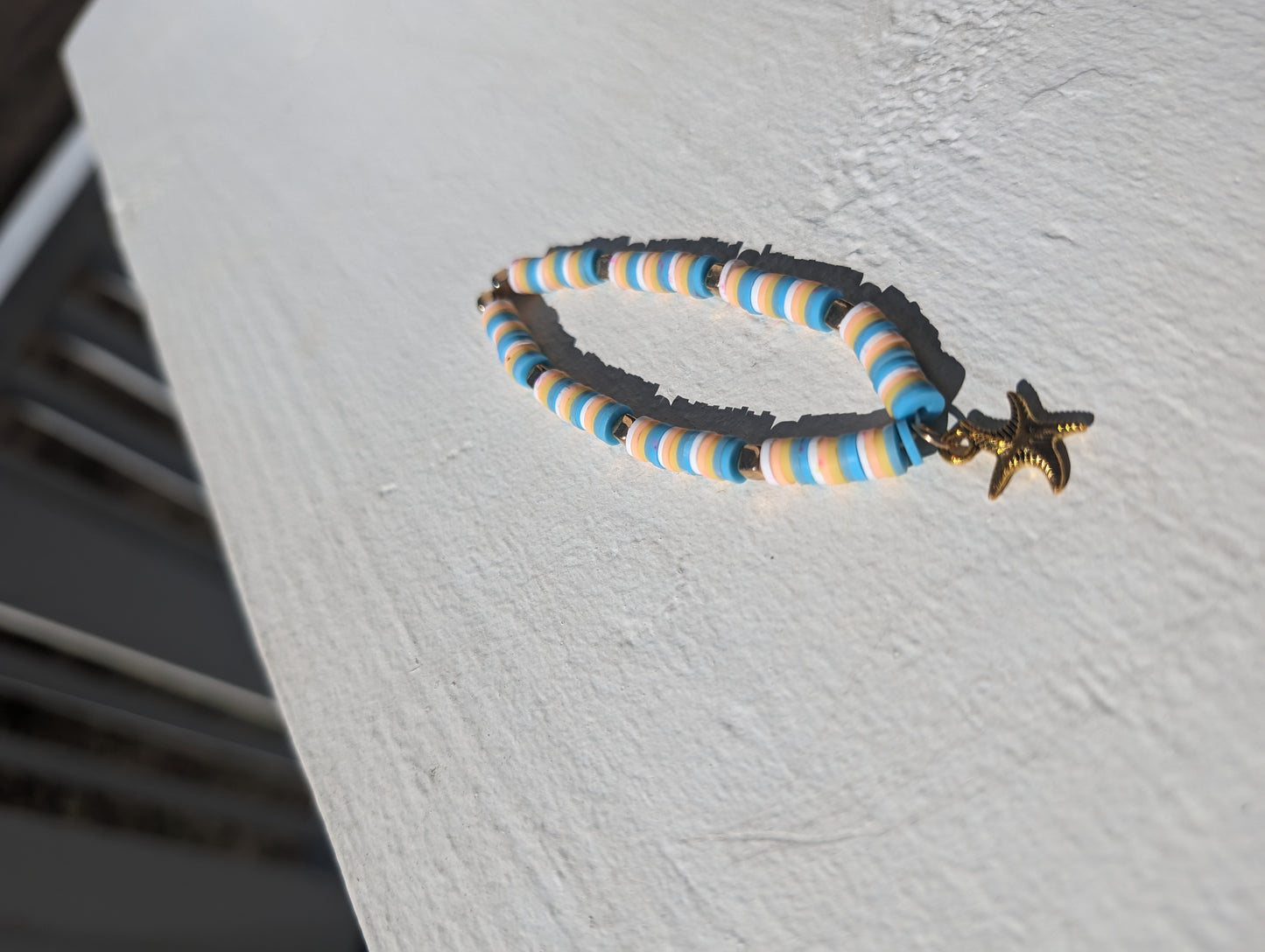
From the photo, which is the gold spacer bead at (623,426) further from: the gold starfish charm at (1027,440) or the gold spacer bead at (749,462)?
the gold starfish charm at (1027,440)

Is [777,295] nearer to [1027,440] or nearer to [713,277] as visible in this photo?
[713,277]

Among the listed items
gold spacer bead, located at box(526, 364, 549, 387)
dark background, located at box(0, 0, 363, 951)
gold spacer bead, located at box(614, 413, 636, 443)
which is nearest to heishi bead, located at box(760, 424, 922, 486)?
gold spacer bead, located at box(614, 413, 636, 443)

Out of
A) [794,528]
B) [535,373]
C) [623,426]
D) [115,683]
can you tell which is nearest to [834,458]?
[794,528]

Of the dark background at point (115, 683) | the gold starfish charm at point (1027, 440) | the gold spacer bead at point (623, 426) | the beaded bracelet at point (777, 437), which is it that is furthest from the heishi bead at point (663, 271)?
the dark background at point (115, 683)

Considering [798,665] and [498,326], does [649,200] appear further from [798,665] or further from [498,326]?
[798,665]

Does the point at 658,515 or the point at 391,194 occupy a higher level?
the point at 391,194

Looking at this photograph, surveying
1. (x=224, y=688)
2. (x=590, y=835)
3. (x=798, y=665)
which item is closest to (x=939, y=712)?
(x=798, y=665)
